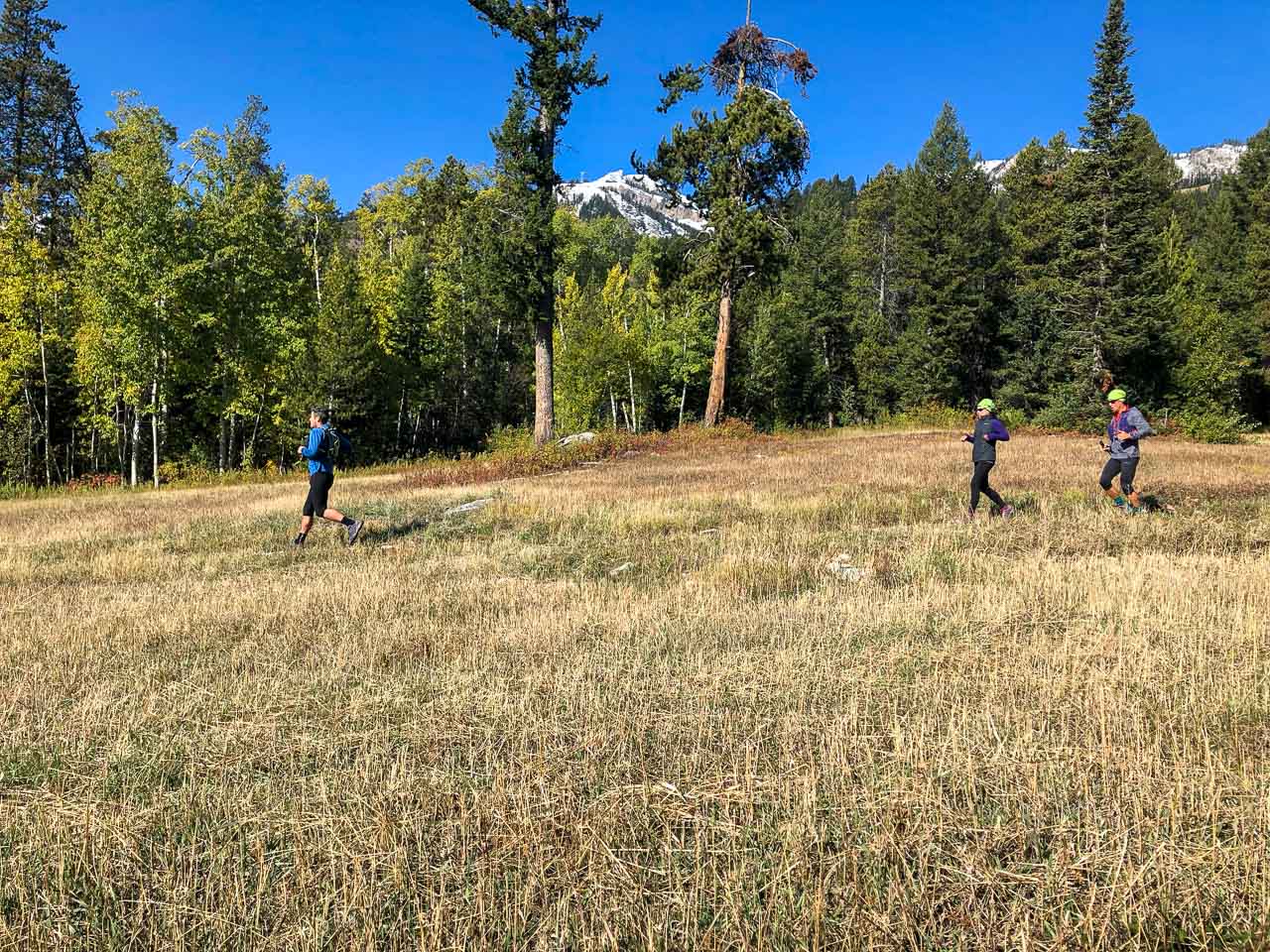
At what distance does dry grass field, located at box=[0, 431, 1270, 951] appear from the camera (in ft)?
8.39

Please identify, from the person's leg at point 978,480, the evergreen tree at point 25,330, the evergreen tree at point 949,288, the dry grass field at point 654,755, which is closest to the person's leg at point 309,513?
the dry grass field at point 654,755

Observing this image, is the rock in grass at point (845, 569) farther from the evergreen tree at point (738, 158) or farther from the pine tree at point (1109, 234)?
the pine tree at point (1109, 234)

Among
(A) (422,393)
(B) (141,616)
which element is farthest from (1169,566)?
(A) (422,393)

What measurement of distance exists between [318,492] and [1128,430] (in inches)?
520

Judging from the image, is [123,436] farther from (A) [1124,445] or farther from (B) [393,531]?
(A) [1124,445]

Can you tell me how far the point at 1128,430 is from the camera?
35.8 feet

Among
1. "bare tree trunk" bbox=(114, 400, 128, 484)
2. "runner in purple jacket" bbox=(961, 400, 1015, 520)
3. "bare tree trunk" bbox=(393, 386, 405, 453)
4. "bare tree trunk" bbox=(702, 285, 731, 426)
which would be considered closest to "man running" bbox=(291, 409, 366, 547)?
"runner in purple jacket" bbox=(961, 400, 1015, 520)

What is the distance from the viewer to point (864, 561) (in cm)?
838

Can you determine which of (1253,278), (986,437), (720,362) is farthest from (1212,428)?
(986,437)

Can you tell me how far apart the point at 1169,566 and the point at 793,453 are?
1701 centimetres

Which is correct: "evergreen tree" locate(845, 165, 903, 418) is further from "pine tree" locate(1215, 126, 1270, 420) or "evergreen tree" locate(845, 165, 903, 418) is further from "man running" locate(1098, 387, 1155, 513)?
"man running" locate(1098, 387, 1155, 513)

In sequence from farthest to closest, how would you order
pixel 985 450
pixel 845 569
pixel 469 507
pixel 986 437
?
1. pixel 469 507
2. pixel 986 437
3. pixel 985 450
4. pixel 845 569

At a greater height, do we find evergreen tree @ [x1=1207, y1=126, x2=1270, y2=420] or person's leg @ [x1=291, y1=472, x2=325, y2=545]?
evergreen tree @ [x1=1207, y1=126, x2=1270, y2=420]

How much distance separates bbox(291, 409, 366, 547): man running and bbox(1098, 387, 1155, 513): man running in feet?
40.9
